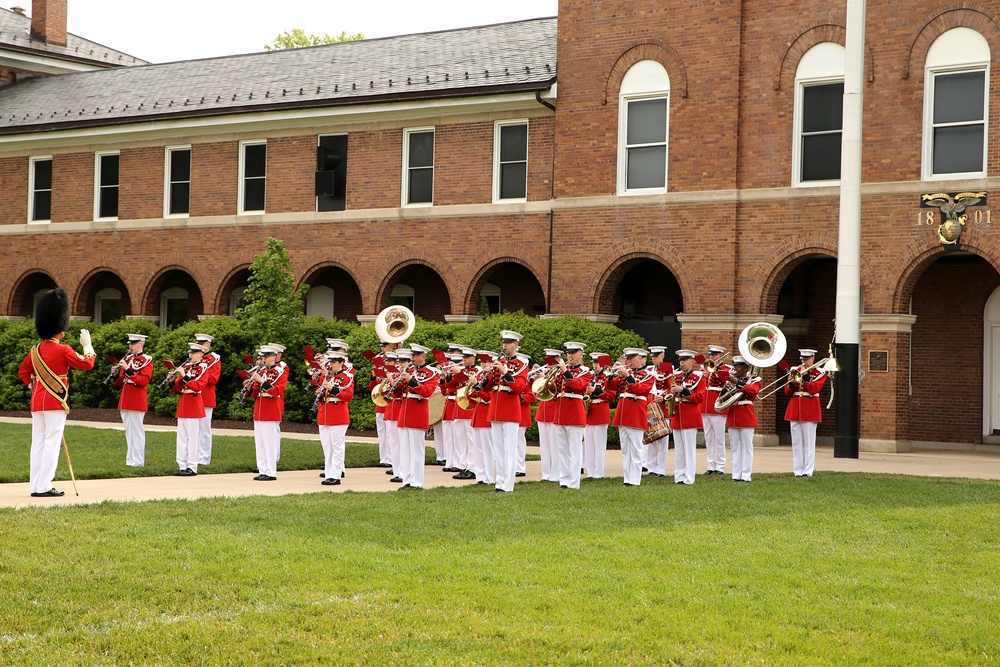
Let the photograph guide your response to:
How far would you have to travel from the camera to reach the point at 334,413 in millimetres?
15578

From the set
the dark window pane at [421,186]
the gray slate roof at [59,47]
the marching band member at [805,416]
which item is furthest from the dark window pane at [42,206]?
the marching band member at [805,416]

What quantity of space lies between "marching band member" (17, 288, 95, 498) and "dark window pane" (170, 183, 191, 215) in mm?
18240

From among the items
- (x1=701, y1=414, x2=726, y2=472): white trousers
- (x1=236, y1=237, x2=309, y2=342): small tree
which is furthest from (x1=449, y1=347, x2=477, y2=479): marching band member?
(x1=236, y1=237, x2=309, y2=342): small tree

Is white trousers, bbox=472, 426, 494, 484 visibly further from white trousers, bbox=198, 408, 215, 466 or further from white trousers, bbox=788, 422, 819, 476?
white trousers, bbox=788, 422, 819, 476

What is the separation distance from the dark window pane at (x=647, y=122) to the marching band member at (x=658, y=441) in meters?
8.95

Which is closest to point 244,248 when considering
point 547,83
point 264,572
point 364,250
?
point 364,250

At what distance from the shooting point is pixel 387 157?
28312 mm

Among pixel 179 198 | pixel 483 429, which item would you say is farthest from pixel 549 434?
pixel 179 198

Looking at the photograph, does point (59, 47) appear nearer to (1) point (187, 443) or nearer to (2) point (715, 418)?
(1) point (187, 443)

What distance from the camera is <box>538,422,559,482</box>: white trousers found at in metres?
15.9

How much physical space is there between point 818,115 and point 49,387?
1577cm

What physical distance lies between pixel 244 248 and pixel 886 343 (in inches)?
609

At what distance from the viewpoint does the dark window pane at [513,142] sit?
26906 mm

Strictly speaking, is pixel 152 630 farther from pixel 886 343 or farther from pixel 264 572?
pixel 886 343
